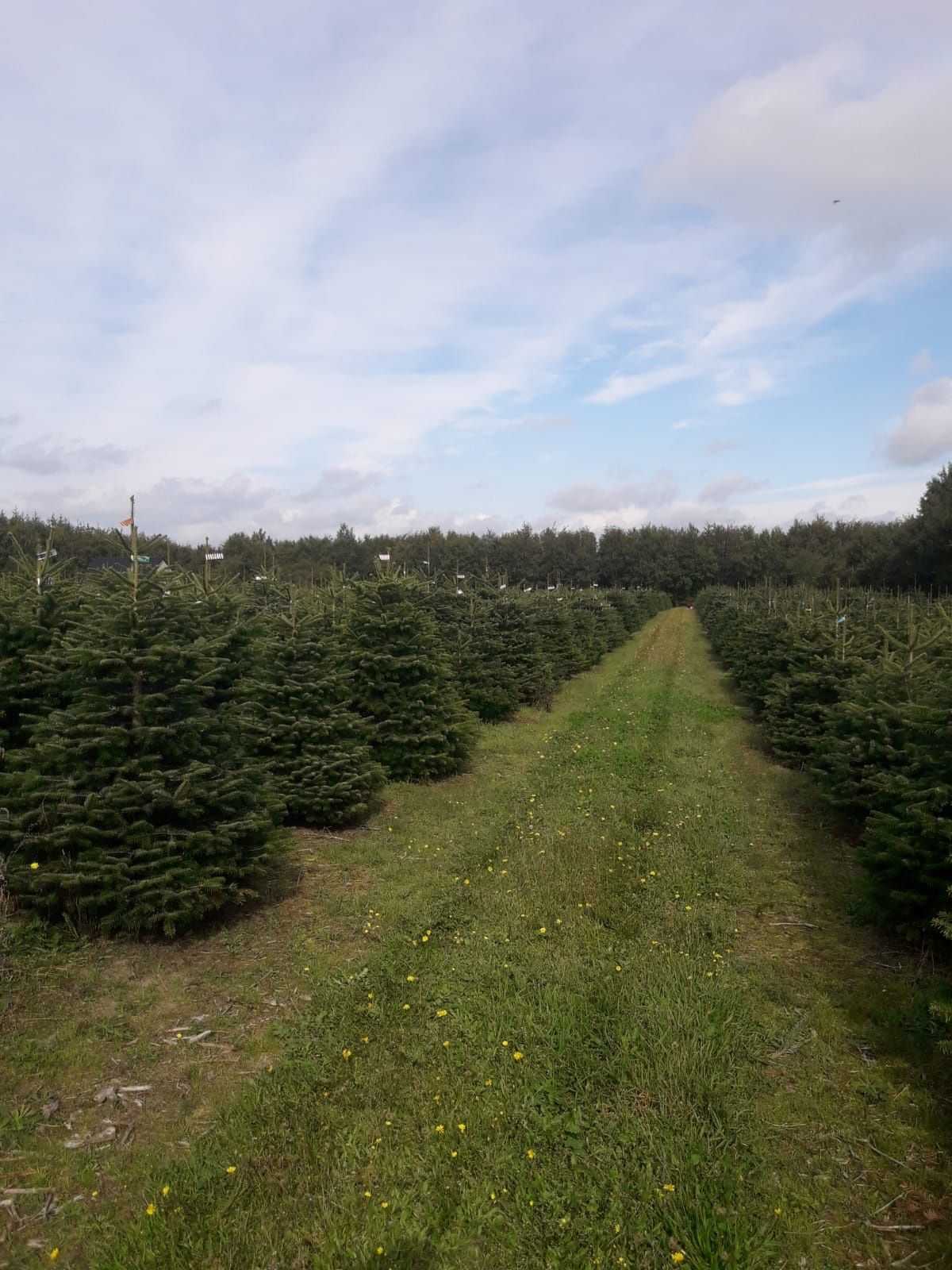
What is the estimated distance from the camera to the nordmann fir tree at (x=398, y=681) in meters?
11.0

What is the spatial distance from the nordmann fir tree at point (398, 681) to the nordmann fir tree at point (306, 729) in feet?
4.88

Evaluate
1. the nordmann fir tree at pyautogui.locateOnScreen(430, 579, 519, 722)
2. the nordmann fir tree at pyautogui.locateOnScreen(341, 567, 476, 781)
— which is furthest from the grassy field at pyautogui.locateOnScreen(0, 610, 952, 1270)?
the nordmann fir tree at pyautogui.locateOnScreen(430, 579, 519, 722)

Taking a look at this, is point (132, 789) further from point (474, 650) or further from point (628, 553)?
point (628, 553)

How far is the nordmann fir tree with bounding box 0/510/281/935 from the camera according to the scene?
19.2 ft

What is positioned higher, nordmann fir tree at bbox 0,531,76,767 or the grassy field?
nordmann fir tree at bbox 0,531,76,767

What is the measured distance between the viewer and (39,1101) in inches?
167

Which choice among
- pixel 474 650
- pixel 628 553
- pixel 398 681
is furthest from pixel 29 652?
pixel 628 553

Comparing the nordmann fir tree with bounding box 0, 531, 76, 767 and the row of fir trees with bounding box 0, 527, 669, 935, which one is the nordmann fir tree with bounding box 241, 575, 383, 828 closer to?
the row of fir trees with bounding box 0, 527, 669, 935

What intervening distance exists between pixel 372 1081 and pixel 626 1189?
1.60 metres

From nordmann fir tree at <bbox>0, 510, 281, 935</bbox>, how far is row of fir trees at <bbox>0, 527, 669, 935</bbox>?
16 millimetres

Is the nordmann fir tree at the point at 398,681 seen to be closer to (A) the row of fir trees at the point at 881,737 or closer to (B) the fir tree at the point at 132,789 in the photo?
(B) the fir tree at the point at 132,789

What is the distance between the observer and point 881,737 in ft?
26.5

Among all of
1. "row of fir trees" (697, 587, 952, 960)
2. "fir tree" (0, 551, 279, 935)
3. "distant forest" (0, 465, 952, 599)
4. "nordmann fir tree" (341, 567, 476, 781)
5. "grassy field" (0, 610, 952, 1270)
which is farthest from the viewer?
"distant forest" (0, 465, 952, 599)

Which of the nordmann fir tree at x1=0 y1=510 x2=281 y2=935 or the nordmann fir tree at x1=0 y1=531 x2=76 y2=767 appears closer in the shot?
the nordmann fir tree at x1=0 y1=510 x2=281 y2=935
